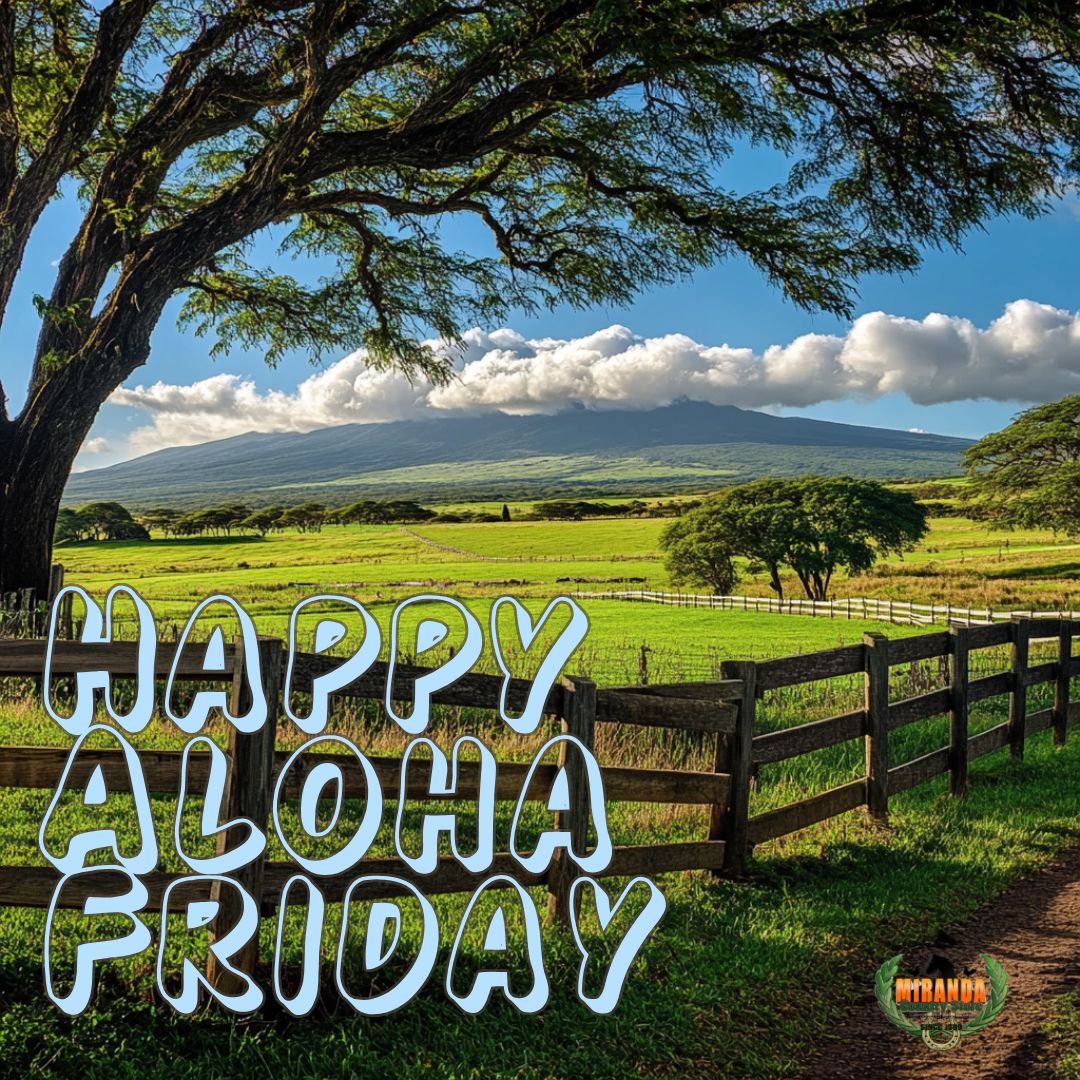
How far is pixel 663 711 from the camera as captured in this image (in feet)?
20.5

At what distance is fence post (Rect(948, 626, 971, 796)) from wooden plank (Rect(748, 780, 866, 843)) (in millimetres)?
1928

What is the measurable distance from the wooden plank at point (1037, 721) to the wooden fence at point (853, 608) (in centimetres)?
2711

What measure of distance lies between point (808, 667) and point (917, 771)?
2.31 metres

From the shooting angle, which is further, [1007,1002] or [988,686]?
[988,686]

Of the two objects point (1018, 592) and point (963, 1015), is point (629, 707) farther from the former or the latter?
point (1018, 592)

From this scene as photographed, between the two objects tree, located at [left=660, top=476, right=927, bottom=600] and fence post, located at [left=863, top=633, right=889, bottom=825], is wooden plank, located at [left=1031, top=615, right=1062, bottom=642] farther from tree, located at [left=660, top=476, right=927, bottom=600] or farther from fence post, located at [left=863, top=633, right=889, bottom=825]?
tree, located at [left=660, top=476, right=927, bottom=600]

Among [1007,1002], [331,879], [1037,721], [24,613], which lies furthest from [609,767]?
[24,613]

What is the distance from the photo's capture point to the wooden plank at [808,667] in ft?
24.0

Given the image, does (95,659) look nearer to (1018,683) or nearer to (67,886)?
(67,886)

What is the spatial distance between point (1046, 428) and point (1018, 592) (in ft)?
32.7

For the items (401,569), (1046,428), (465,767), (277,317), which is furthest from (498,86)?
(401,569)

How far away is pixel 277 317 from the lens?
19719 mm

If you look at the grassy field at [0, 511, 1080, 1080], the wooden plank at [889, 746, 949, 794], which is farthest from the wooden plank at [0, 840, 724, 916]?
the wooden plank at [889, 746, 949, 794]

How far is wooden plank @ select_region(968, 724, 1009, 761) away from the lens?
10.2m
